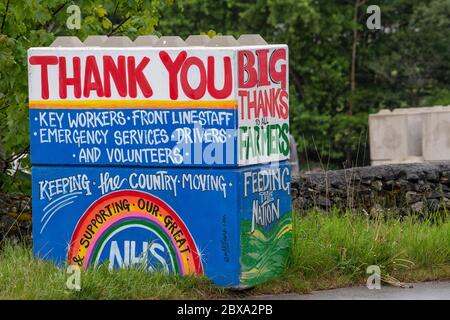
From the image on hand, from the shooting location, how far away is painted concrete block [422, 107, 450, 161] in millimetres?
22984

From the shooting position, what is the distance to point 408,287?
30.0ft

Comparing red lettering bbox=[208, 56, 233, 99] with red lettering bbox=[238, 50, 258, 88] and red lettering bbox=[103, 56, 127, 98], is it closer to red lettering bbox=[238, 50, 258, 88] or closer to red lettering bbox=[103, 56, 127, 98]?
red lettering bbox=[238, 50, 258, 88]

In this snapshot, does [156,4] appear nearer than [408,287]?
No

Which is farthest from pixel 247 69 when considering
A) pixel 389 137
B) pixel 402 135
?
pixel 389 137

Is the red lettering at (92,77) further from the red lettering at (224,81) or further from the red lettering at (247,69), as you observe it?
the red lettering at (247,69)

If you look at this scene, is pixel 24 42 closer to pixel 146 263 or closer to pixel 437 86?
pixel 146 263

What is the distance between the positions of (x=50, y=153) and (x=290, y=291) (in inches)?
76.7

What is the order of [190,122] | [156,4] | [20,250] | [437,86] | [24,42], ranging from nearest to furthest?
[190,122] → [20,250] → [24,42] → [156,4] → [437,86]

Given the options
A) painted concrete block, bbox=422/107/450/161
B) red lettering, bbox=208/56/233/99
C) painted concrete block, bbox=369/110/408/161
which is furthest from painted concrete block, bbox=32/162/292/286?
painted concrete block, bbox=369/110/408/161

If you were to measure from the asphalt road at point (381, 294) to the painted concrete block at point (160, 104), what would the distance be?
979 mm

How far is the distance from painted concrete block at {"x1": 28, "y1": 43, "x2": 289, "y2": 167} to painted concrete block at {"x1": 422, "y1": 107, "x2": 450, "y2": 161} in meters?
14.2

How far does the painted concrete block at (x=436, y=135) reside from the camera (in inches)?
905

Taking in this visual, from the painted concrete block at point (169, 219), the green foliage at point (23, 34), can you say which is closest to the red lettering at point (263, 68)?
the painted concrete block at point (169, 219)

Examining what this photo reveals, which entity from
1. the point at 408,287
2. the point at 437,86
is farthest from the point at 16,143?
the point at 437,86
